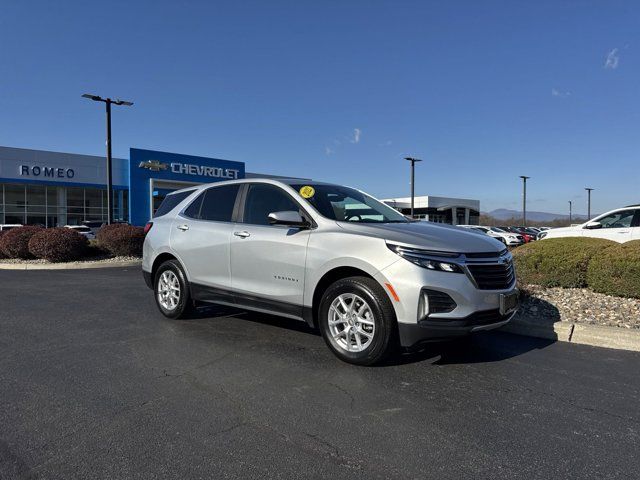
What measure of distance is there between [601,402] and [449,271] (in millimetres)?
1551

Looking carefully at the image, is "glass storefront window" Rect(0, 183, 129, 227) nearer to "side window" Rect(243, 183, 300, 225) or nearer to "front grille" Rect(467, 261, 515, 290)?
"side window" Rect(243, 183, 300, 225)

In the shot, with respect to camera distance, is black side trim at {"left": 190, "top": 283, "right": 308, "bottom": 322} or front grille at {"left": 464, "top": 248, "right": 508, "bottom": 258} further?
black side trim at {"left": 190, "top": 283, "right": 308, "bottom": 322}

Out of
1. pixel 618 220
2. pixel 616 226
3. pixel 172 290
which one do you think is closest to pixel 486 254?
pixel 172 290

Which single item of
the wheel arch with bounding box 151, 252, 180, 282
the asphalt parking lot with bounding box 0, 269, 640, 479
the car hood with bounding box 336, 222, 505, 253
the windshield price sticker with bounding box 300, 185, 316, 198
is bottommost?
the asphalt parking lot with bounding box 0, 269, 640, 479

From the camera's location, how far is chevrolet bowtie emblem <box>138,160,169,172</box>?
1346 inches

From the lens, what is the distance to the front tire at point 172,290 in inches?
244

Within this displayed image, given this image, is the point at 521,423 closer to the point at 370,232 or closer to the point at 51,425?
the point at 370,232

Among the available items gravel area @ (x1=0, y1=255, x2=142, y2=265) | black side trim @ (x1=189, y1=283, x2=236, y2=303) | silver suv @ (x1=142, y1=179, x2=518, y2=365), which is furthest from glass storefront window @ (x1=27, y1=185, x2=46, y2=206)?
black side trim @ (x1=189, y1=283, x2=236, y2=303)

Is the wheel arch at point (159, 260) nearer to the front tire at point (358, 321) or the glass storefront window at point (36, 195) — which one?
the front tire at point (358, 321)

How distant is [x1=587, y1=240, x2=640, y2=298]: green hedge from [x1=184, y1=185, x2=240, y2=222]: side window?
18.0 ft

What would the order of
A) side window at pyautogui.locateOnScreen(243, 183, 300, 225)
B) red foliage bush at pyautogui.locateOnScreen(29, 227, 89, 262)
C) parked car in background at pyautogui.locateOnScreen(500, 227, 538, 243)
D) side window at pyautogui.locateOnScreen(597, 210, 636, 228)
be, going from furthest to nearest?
1. parked car in background at pyautogui.locateOnScreen(500, 227, 538, 243)
2. red foliage bush at pyautogui.locateOnScreen(29, 227, 89, 262)
3. side window at pyautogui.locateOnScreen(597, 210, 636, 228)
4. side window at pyautogui.locateOnScreen(243, 183, 300, 225)

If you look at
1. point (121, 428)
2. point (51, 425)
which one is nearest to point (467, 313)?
point (121, 428)

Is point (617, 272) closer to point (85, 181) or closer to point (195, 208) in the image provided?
point (195, 208)

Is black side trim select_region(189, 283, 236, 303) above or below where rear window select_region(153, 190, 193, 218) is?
below
